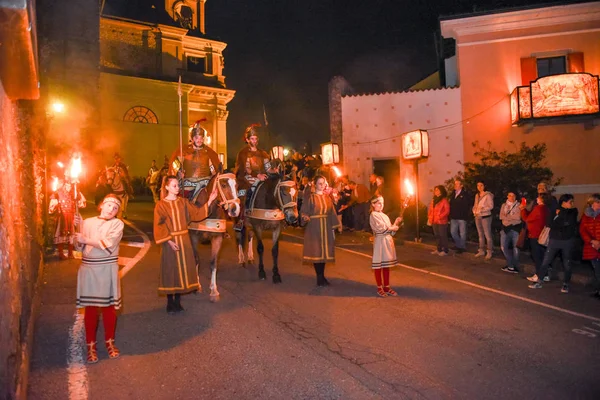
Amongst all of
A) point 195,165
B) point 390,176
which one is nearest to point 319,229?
point 195,165

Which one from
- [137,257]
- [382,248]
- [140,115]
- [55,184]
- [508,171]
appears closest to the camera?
[382,248]

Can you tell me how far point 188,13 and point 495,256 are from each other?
38.2 meters

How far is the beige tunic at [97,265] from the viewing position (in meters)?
5.14

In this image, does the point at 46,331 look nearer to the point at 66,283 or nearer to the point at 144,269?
the point at 66,283

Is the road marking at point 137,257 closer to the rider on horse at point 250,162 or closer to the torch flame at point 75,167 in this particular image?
the rider on horse at point 250,162

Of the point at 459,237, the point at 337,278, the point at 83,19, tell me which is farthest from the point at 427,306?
the point at 83,19

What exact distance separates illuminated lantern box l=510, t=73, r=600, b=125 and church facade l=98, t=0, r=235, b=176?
22.6 meters

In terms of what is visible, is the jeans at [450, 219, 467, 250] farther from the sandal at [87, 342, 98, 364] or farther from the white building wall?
the sandal at [87, 342, 98, 364]

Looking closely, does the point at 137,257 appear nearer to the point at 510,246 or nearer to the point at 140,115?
the point at 510,246

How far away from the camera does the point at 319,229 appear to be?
875 cm

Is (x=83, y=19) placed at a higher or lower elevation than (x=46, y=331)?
higher

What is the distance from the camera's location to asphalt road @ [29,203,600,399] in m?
4.63

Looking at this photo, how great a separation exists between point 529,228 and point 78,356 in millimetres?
8870

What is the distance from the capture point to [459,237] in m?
13.4
